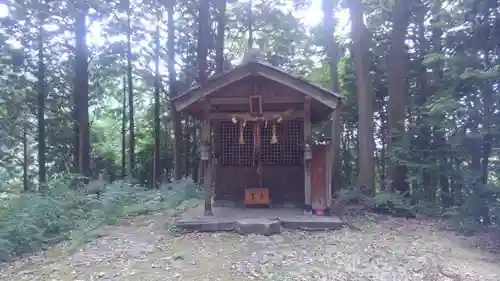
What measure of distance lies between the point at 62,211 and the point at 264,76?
4.64 metres

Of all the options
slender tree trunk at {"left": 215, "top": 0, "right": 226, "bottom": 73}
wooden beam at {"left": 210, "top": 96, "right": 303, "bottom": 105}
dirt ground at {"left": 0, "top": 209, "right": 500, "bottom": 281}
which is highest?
slender tree trunk at {"left": 215, "top": 0, "right": 226, "bottom": 73}

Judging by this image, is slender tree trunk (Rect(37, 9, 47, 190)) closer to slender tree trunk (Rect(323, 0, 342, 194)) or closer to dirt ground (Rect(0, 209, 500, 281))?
dirt ground (Rect(0, 209, 500, 281))

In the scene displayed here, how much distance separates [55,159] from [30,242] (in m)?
11.1

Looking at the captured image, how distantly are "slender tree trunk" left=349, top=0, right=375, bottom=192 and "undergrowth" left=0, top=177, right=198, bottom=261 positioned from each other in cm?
472

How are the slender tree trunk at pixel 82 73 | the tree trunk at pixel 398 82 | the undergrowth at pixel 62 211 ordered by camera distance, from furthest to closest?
1. the slender tree trunk at pixel 82 73
2. the tree trunk at pixel 398 82
3. the undergrowth at pixel 62 211

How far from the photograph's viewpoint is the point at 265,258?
5.24 metres

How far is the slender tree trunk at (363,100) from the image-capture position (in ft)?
33.0

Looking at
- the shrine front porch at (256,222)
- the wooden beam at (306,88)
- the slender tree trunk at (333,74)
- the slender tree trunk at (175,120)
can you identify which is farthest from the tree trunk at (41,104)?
the wooden beam at (306,88)

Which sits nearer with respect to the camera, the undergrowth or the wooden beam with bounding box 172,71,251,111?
the undergrowth

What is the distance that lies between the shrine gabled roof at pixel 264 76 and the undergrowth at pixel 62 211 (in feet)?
9.32

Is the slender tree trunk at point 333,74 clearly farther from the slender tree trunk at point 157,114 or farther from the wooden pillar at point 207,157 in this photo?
the slender tree trunk at point 157,114

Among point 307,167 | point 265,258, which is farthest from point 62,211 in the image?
point 307,167

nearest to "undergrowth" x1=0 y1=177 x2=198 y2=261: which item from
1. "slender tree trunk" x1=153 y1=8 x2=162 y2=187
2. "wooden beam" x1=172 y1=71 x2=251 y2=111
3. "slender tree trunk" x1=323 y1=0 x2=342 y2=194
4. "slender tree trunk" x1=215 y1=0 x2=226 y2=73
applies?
"wooden beam" x1=172 y1=71 x2=251 y2=111

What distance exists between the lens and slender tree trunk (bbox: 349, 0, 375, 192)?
1005cm
